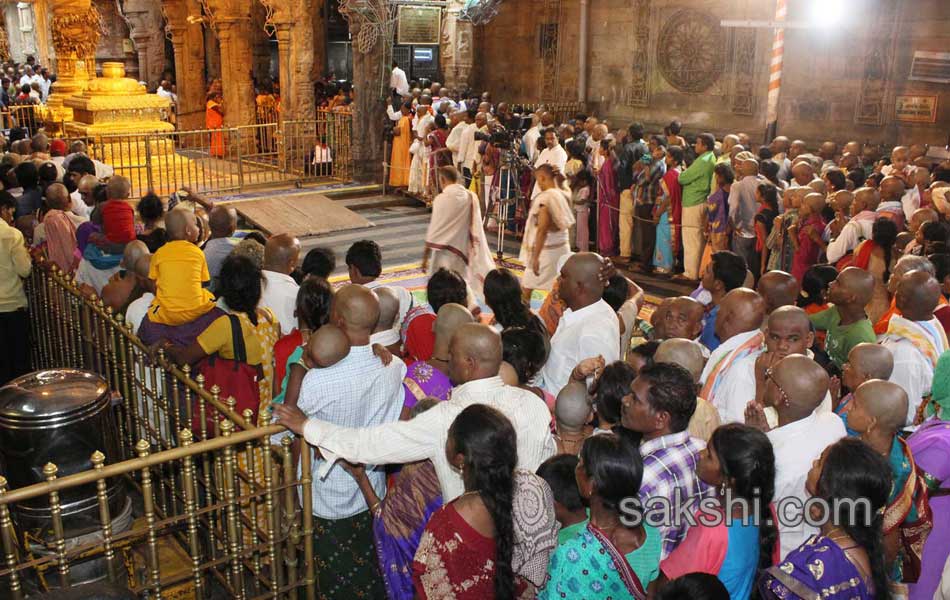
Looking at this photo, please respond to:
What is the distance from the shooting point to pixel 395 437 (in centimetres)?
338

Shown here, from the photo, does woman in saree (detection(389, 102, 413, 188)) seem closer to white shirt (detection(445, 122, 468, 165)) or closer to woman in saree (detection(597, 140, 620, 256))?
white shirt (detection(445, 122, 468, 165))

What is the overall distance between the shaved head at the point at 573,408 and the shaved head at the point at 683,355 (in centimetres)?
41

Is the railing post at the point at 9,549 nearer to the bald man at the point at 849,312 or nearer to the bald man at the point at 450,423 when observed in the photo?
the bald man at the point at 450,423

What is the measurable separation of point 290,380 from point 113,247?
306 cm

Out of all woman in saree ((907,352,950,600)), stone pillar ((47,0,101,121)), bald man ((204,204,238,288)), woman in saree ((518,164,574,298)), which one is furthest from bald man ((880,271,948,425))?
stone pillar ((47,0,101,121))

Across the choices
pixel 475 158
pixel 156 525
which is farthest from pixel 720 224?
pixel 156 525

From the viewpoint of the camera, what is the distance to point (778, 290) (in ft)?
17.4

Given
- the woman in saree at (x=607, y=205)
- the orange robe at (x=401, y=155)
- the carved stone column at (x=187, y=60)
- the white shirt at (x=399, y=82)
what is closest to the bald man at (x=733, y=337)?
the woman in saree at (x=607, y=205)

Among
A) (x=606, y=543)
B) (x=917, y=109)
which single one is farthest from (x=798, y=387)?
(x=917, y=109)

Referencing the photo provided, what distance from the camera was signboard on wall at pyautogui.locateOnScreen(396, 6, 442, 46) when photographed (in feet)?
52.6

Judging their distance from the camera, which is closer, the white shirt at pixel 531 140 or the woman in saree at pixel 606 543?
the woman in saree at pixel 606 543

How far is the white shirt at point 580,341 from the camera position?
16.2 ft

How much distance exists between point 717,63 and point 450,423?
15.2 m

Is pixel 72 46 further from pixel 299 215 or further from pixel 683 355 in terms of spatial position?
pixel 683 355
